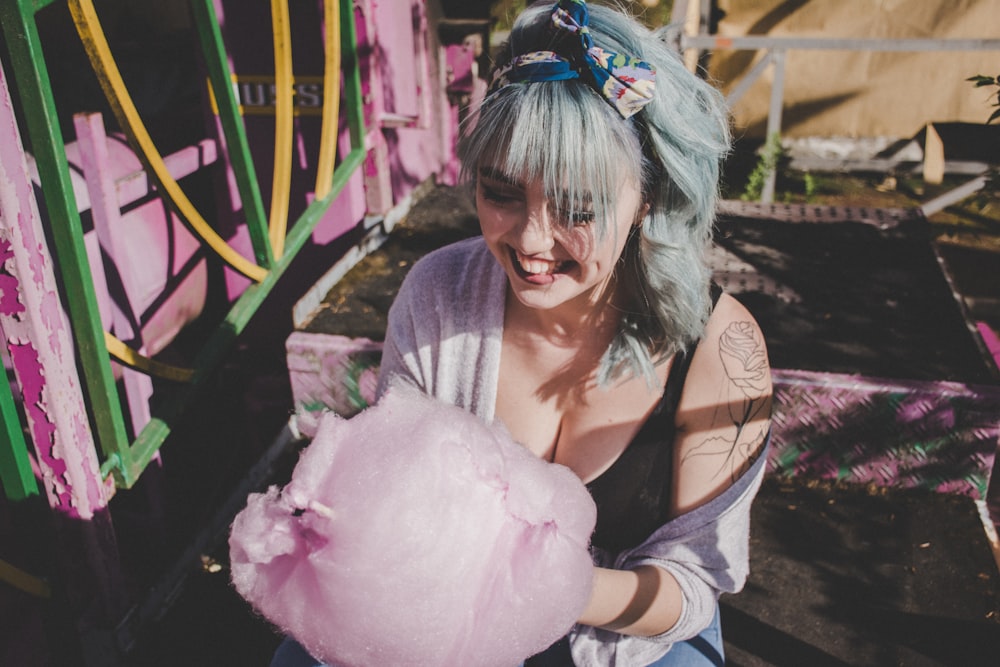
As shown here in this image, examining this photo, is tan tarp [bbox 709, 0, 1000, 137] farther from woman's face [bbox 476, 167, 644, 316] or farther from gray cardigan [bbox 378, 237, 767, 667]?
woman's face [bbox 476, 167, 644, 316]

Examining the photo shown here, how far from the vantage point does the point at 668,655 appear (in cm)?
186

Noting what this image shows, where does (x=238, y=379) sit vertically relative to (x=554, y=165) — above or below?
below

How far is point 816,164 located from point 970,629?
5.87m

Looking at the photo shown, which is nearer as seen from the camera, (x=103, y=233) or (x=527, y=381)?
(x=527, y=381)

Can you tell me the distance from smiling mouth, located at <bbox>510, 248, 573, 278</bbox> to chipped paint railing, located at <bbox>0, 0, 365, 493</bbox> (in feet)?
3.28

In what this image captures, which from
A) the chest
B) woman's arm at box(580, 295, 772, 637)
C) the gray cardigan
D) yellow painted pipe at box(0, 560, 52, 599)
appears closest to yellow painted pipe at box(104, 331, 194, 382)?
yellow painted pipe at box(0, 560, 52, 599)

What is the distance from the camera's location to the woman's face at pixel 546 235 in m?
1.65

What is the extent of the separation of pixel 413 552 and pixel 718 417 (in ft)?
2.75

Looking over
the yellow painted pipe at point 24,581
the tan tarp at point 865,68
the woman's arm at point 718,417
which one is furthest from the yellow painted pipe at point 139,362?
the tan tarp at point 865,68

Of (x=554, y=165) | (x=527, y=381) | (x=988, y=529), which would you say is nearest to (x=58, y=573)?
(x=527, y=381)

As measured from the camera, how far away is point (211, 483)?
3471 mm

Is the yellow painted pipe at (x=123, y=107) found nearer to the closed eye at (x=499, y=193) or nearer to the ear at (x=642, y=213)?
the closed eye at (x=499, y=193)

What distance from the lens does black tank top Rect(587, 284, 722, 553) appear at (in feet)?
6.26

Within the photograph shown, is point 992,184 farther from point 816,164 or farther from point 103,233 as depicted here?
point 816,164
